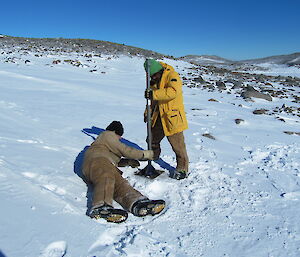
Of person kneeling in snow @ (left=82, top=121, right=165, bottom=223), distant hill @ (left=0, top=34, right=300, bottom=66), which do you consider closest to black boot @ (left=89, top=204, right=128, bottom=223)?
person kneeling in snow @ (left=82, top=121, right=165, bottom=223)

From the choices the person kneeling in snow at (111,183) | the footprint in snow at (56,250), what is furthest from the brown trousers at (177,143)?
the footprint in snow at (56,250)

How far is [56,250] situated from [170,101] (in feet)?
7.29

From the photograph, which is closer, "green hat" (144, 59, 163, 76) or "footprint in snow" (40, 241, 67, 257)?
"footprint in snow" (40, 241, 67, 257)

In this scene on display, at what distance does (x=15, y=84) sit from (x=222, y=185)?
8.82m

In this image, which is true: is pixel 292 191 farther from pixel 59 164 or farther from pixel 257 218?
pixel 59 164

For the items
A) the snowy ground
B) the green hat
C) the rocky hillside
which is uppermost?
the rocky hillside

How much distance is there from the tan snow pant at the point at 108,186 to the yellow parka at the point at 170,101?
0.96m

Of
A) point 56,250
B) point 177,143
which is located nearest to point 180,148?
point 177,143

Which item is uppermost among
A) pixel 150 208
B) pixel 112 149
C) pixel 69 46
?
pixel 69 46

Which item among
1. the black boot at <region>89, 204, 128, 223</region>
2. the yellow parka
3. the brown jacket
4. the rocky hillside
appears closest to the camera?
the black boot at <region>89, 204, 128, 223</region>

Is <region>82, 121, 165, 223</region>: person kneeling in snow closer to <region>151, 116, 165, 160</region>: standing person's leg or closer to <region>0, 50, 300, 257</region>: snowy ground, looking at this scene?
<region>0, 50, 300, 257</region>: snowy ground

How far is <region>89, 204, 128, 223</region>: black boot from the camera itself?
9.06 feet

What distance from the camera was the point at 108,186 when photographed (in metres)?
3.02

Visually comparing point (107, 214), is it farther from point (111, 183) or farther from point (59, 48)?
point (59, 48)
